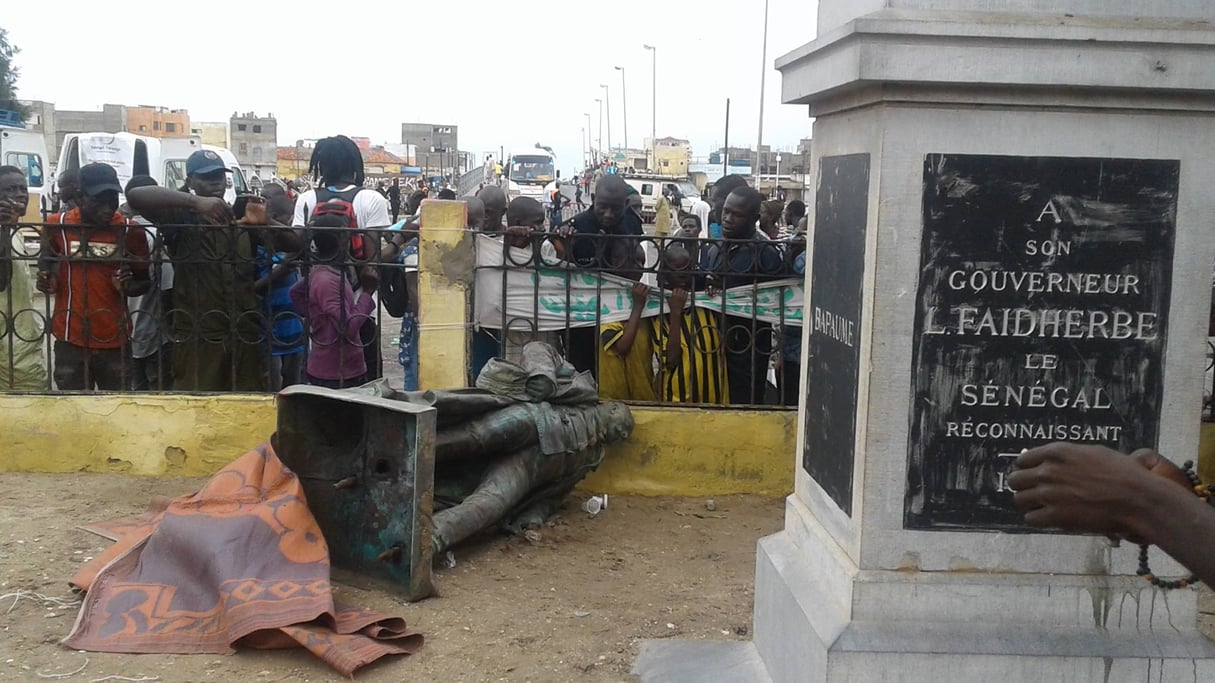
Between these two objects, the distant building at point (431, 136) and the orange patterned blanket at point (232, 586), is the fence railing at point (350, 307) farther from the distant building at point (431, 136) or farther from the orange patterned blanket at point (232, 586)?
the distant building at point (431, 136)

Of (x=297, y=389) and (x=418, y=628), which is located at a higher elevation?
(x=297, y=389)

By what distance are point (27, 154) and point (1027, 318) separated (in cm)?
2513

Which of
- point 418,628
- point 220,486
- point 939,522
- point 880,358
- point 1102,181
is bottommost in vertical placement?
point 418,628

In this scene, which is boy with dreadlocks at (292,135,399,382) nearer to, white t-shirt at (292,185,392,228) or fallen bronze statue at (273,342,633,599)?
white t-shirt at (292,185,392,228)

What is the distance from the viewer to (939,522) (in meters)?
3.01

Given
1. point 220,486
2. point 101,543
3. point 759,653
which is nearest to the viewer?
point 759,653

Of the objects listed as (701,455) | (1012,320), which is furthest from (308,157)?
(1012,320)

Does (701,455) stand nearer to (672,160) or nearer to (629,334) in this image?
(629,334)

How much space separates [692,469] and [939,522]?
11.3 ft

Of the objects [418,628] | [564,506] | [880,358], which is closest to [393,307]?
[564,506]

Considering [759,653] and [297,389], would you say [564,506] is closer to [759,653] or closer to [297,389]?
[297,389]

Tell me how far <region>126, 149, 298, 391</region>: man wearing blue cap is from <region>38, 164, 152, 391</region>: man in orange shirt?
0.64 feet

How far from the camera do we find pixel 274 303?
271 inches

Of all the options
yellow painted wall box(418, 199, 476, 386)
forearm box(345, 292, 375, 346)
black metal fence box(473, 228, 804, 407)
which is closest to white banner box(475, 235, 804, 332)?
black metal fence box(473, 228, 804, 407)
